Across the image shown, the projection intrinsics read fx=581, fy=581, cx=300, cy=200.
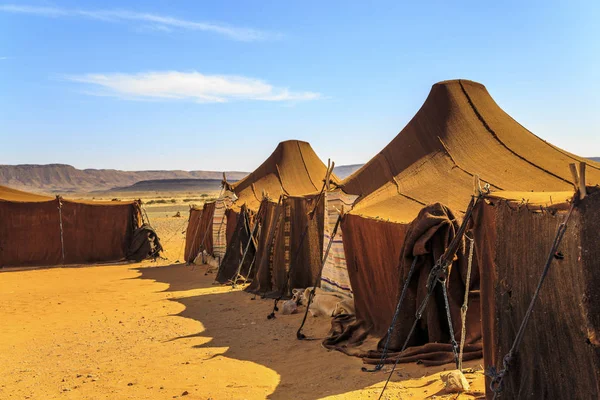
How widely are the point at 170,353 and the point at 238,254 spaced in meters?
6.87

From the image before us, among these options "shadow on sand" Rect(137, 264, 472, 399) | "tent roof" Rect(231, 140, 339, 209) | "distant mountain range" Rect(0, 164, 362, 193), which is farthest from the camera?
"distant mountain range" Rect(0, 164, 362, 193)

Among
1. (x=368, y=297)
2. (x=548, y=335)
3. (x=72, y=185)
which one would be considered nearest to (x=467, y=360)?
(x=368, y=297)

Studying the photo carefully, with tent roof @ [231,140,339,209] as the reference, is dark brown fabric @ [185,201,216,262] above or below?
below

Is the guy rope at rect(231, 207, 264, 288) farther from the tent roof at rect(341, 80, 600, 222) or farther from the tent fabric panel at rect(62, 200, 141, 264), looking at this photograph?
the tent fabric panel at rect(62, 200, 141, 264)

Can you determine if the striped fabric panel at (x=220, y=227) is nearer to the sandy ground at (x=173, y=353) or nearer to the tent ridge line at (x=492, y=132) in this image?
the sandy ground at (x=173, y=353)

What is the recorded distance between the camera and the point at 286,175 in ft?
71.5

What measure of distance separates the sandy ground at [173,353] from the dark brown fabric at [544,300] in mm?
1279

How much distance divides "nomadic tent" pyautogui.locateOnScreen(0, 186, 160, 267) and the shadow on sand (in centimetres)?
865

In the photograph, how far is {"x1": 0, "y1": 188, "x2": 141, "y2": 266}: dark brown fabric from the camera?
2073cm

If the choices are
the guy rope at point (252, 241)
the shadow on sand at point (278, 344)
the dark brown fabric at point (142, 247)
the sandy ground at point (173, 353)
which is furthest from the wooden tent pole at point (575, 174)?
the dark brown fabric at point (142, 247)

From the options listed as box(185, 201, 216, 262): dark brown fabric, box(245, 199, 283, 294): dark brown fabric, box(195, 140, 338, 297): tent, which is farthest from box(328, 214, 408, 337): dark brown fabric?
box(185, 201, 216, 262): dark brown fabric

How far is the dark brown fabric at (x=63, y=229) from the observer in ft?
68.0

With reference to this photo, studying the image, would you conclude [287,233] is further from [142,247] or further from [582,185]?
[142,247]

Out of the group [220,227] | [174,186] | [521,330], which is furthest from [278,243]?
[174,186]
